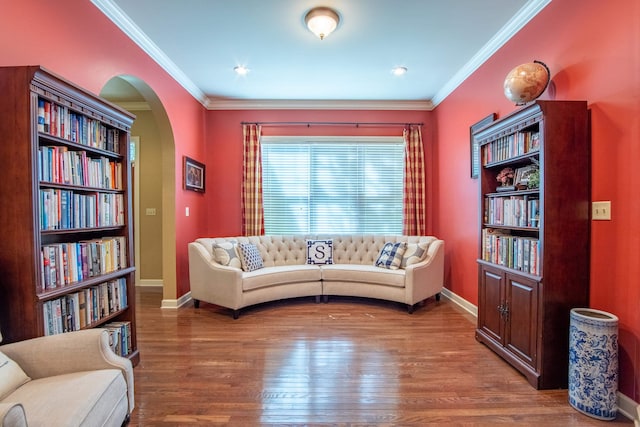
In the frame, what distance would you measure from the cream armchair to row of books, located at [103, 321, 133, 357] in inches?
27.4

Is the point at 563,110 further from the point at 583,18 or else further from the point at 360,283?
the point at 360,283

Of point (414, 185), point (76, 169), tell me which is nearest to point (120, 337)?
point (76, 169)

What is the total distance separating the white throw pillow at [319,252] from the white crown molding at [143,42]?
8.82ft

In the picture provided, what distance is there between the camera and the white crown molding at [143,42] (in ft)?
7.79

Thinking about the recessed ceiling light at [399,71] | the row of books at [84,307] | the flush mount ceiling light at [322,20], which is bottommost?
the row of books at [84,307]

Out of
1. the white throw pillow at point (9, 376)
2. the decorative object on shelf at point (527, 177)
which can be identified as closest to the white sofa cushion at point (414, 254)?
the decorative object on shelf at point (527, 177)

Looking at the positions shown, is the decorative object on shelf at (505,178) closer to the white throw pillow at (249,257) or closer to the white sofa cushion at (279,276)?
the white sofa cushion at (279,276)

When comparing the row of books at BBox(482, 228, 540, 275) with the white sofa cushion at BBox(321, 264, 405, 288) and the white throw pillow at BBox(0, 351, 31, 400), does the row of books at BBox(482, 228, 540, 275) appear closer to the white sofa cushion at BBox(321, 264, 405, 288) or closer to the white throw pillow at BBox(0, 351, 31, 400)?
the white sofa cushion at BBox(321, 264, 405, 288)

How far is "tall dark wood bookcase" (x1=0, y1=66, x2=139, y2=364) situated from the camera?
1.52 metres

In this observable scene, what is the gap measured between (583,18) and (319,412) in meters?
3.14

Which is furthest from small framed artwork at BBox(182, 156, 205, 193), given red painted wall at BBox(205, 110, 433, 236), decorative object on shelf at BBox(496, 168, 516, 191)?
decorative object on shelf at BBox(496, 168, 516, 191)

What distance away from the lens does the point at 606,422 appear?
1.71m

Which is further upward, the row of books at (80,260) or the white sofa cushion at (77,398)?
the row of books at (80,260)

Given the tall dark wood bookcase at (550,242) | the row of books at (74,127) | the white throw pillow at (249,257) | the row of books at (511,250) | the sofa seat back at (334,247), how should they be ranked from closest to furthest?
the row of books at (74,127) < the tall dark wood bookcase at (550,242) < the row of books at (511,250) < the white throw pillow at (249,257) < the sofa seat back at (334,247)
